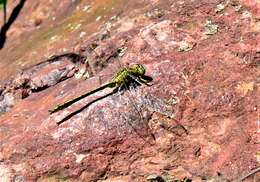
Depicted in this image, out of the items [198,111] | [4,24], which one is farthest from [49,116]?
[4,24]

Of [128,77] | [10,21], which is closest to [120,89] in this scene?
[128,77]

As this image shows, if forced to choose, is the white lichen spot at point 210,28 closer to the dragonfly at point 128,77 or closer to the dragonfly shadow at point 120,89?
the dragonfly at point 128,77

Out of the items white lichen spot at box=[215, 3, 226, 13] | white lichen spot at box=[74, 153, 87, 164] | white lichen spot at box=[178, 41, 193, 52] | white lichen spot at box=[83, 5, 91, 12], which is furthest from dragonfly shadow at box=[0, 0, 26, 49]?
white lichen spot at box=[215, 3, 226, 13]

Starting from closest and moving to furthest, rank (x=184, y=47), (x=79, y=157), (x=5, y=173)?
(x=79, y=157), (x=5, y=173), (x=184, y=47)

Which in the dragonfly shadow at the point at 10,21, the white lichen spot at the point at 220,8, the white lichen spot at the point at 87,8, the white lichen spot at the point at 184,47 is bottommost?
the dragonfly shadow at the point at 10,21

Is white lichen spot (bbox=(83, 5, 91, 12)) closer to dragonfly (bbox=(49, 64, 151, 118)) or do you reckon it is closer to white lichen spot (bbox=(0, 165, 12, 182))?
dragonfly (bbox=(49, 64, 151, 118))

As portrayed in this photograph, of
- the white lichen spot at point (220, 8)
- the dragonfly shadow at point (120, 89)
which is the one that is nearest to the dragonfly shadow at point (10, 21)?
the dragonfly shadow at point (120, 89)

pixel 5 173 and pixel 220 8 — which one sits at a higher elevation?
pixel 220 8

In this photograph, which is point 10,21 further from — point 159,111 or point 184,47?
point 159,111
